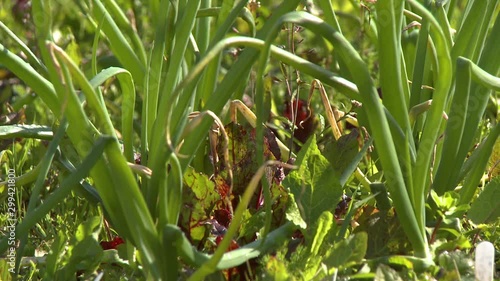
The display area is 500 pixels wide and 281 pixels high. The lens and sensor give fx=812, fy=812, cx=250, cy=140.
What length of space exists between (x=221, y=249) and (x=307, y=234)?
0.88ft

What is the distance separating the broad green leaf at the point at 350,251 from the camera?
1.17 meters

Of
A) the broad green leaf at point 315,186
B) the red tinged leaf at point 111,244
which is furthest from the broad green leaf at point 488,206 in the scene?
the red tinged leaf at point 111,244

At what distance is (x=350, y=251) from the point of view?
1.18m

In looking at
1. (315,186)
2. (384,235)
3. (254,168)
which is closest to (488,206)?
(384,235)

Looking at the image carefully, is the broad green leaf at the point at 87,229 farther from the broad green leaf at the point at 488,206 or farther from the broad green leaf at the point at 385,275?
the broad green leaf at the point at 488,206

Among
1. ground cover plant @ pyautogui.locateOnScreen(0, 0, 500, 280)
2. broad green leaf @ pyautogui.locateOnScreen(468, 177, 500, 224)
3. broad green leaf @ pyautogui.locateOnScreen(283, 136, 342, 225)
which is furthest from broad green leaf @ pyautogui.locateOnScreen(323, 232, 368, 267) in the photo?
broad green leaf @ pyautogui.locateOnScreen(468, 177, 500, 224)

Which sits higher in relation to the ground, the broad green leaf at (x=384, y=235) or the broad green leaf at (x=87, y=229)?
the broad green leaf at (x=87, y=229)

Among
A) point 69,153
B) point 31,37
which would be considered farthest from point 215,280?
point 31,37

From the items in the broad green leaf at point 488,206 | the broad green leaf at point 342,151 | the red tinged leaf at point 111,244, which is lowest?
the red tinged leaf at point 111,244

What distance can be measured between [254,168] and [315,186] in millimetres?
188

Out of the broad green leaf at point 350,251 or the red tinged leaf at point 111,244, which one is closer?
the broad green leaf at point 350,251

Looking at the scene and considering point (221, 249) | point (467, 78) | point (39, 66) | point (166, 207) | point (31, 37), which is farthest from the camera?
point (31, 37)

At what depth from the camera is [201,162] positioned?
1.60 meters

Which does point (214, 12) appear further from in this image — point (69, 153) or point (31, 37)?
point (31, 37)
